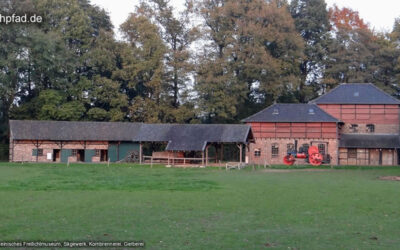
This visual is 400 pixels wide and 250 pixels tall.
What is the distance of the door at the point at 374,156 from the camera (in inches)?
1970

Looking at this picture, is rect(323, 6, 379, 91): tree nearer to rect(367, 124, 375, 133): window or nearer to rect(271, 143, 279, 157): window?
rect(367, 124, 375, 133): window

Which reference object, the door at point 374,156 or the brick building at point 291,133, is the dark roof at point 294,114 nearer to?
the brick building at point 291,133

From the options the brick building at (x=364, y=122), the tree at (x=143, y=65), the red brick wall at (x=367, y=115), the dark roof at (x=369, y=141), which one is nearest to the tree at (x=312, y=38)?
the brick building at (x=364, y=122)

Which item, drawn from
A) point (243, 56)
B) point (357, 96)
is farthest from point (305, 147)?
point (243, 56)

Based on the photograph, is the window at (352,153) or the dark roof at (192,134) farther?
the window at (352,153)

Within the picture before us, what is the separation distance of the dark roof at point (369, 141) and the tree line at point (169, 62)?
953 cm

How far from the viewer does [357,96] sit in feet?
173

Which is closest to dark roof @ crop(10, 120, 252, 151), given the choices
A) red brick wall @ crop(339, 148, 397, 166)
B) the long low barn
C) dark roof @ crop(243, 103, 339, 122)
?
the long low barn

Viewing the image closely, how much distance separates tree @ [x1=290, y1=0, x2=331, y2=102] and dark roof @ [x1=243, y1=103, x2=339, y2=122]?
1051cm

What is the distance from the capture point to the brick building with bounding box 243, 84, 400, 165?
5000 cm

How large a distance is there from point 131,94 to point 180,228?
4988cm

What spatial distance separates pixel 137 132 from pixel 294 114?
16.1m

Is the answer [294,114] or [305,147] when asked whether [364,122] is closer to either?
[305,147]

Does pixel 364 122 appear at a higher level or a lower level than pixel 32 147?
higher
